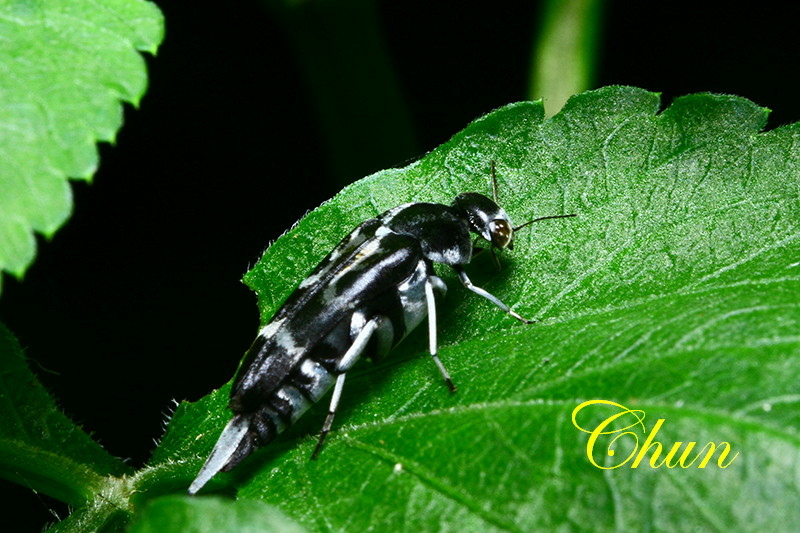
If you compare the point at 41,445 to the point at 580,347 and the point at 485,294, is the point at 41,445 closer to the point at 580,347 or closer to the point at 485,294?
the point at 485,294

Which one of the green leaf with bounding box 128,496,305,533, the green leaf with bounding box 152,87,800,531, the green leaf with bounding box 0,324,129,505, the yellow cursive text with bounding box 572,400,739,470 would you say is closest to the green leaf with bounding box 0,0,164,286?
the green leaf with bounding box 128,496,305,533

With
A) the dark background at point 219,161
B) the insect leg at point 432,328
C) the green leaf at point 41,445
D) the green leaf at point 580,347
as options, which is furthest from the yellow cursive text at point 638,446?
the dark background at point 219,161

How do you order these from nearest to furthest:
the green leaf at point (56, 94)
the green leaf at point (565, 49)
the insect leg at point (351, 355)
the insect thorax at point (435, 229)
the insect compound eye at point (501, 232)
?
the green leaf at point (56, 94), the insect leg at point (351, 355), the insect compound eye at point (501, 232), the insect thorax at point (435, 229), the green leaf at point (565, 49)

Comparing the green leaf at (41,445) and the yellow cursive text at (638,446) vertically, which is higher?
the yellow cursive text at (638,446)

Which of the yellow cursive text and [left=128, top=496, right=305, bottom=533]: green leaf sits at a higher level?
[left=128, top=496, right=305, bottom=533]: green leaf

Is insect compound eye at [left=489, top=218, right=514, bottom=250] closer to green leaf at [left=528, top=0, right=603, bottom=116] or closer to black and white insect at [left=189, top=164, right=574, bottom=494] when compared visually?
black and white insect at [left=189, top=164, right=574, bottom=494]

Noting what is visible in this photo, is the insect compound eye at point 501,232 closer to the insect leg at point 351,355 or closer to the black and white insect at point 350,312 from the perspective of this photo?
the black and white insect at point 350,312
